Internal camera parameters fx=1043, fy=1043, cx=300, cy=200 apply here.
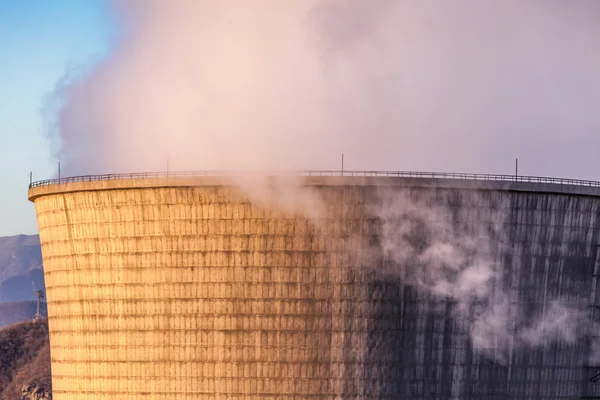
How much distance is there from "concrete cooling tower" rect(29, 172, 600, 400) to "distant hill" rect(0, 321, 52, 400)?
102 m

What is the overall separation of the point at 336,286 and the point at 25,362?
129720mm

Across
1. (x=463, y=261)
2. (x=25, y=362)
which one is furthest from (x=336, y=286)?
(x=25, y=362)

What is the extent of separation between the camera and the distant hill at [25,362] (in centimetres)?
15750

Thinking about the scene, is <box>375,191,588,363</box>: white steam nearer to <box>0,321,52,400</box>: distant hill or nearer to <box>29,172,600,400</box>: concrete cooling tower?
<box>29,172,600,400</box>: concrete cooling tower

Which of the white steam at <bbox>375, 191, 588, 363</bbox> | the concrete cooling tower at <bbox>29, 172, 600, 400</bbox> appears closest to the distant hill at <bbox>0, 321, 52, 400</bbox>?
the concrete cooling tower at <bbox>29, 172, 600, 400</bbox>

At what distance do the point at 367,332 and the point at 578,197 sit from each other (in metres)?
14.6

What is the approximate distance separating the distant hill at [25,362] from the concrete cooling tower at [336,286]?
10222 cm

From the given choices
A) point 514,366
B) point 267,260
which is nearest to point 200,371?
point 267,260

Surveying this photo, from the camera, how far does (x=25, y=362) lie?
572ft

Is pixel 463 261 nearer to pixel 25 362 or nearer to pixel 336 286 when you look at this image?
pixel 336 286

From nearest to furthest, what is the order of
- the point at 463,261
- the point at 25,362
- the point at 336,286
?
the point at 336,286 < the point at 463,261 < the point at 25,362

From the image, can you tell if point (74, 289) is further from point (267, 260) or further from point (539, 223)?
point (539, 223)

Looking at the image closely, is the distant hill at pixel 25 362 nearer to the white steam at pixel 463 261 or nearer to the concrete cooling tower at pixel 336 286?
the concrete cooling tower at pixel 336 286

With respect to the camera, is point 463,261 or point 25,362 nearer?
point 463,261
